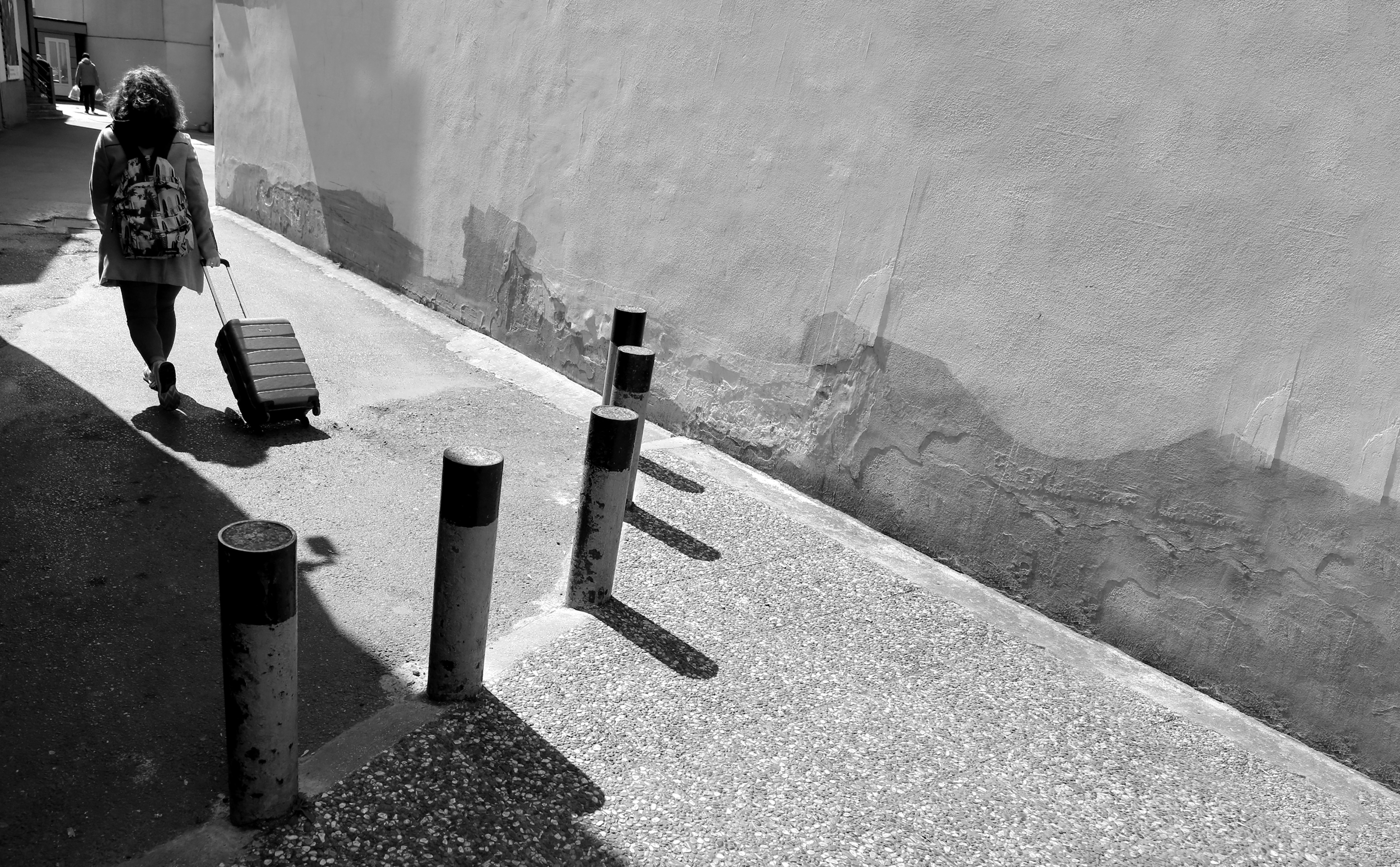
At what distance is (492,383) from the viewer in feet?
22.7

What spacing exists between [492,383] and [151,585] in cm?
323

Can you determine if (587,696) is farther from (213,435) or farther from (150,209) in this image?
(150,209)

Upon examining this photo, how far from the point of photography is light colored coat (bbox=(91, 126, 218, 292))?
17.1 ft

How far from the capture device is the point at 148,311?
5555mm

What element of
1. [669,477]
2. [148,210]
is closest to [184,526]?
[148,210]

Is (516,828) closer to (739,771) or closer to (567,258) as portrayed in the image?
(739,771)

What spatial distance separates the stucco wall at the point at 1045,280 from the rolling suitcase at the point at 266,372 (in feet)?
6.68

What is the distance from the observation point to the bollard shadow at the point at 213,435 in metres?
5.24

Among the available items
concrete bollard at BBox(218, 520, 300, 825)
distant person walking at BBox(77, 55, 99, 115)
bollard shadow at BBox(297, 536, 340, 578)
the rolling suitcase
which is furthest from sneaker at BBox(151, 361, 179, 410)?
distant person walking at BBox(77, 55, 99, 115)

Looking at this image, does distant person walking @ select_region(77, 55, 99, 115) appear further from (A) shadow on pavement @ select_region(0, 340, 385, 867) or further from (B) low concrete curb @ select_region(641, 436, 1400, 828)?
(B) low concrete curb @ select_region(641, 436, 1400, 828)

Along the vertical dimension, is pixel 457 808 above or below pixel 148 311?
below

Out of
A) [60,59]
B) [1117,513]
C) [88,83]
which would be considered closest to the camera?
[1117,513]

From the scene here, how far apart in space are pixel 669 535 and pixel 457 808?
2.23m

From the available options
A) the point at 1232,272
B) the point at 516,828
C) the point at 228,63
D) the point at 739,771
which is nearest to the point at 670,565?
the point at 739,771
